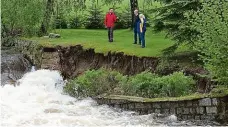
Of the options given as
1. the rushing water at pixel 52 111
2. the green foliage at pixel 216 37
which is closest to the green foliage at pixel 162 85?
the rushing water at pixel 52 111

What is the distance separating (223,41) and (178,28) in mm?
4253

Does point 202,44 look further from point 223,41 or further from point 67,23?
point 67,23

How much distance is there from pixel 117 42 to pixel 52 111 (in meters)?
9.54

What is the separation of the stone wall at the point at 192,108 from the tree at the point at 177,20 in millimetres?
3632

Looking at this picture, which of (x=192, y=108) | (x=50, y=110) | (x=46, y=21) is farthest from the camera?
(x=46, y=21)

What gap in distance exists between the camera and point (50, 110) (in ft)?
60.2

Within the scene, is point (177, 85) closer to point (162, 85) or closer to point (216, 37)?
point (162, 85)

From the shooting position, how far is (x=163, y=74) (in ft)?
66.4

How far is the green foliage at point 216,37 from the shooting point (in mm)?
15984

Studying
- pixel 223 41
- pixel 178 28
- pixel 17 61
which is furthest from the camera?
pixel 17 61

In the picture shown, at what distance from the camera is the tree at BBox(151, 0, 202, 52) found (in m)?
20.0

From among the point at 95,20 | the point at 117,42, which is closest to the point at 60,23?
the point at 95,20

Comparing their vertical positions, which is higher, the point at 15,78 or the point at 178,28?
the point at 178,28

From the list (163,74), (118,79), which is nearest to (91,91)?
(118,79)
